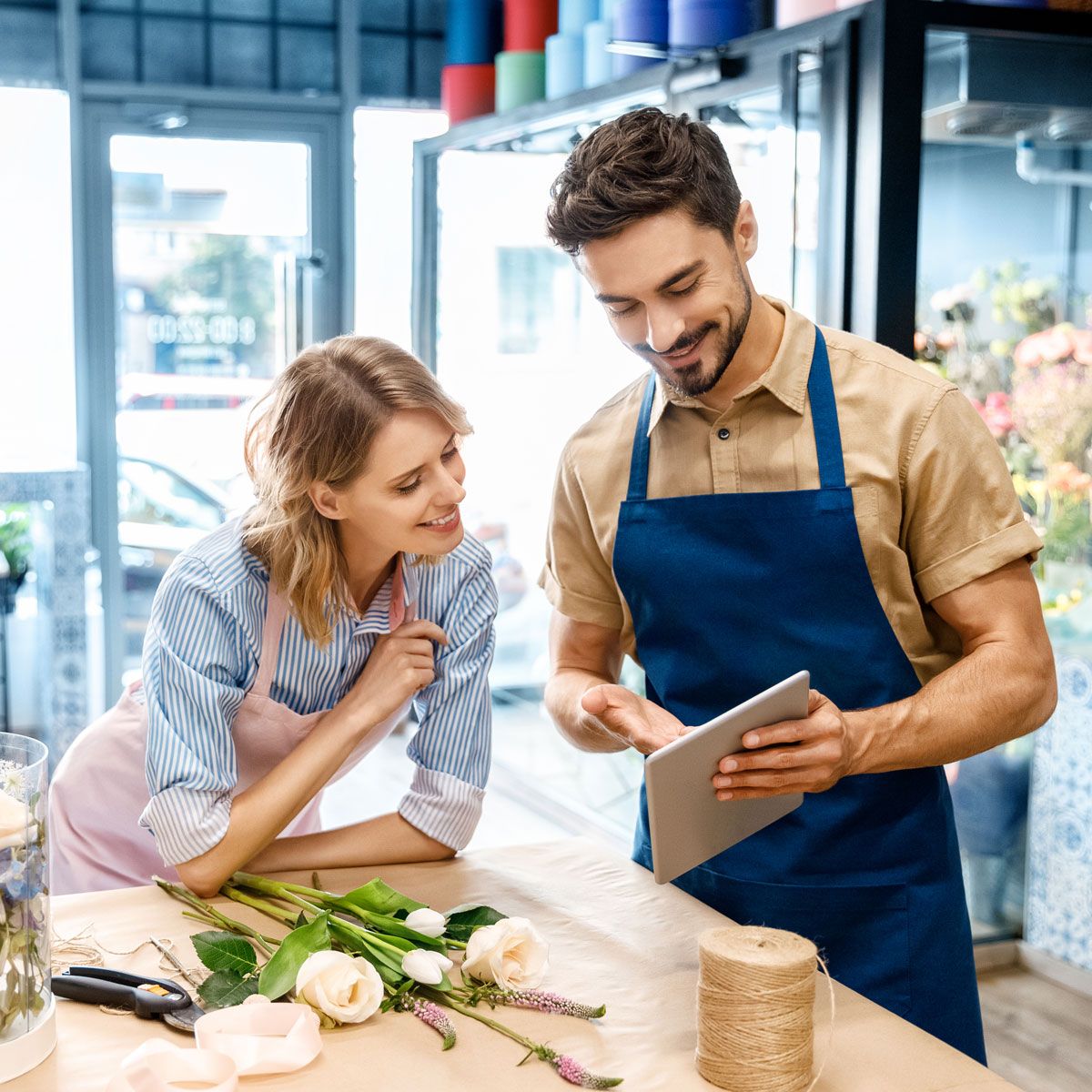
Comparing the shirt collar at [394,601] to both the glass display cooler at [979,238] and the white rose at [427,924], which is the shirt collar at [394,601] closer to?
the white rose at [427,924]

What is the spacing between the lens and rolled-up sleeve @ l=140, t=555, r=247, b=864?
161 centimetres

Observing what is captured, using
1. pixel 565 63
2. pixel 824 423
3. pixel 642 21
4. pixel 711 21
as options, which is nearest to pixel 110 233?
pixel 565 63

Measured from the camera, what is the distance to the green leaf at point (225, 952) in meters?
1.35

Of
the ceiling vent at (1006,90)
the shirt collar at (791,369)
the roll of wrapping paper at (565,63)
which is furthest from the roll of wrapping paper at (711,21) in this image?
the shirt collar at (791,369)

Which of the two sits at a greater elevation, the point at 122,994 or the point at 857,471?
the point at 857,471

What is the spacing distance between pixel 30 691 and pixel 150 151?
6.64ft

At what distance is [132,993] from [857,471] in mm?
963

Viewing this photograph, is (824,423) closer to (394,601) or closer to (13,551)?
(394,601)

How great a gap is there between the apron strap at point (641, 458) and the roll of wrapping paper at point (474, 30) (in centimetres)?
336

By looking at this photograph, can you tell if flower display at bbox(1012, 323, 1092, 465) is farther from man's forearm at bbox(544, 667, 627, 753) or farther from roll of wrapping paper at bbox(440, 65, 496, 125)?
roll of wrapping paper at bbox(440, 65, 496, 125)

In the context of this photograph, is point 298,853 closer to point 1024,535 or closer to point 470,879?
point 470,879

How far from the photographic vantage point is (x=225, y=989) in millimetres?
1312

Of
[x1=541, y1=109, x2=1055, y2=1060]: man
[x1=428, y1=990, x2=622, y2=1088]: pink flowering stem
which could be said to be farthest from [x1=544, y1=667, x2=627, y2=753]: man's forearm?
[x1=428, y1=990, x2=622, y2=1088]: pink flowering stem

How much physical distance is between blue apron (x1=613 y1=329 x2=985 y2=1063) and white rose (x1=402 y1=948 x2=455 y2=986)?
1.60ft
